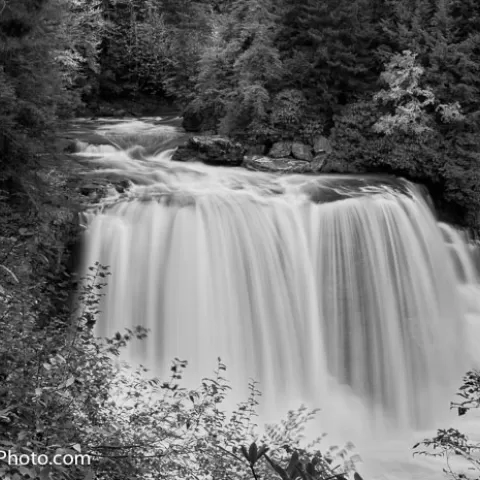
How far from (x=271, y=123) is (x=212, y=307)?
6393mm

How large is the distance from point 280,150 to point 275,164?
2.08ft

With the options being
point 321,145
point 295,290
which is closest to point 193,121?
point 321,145

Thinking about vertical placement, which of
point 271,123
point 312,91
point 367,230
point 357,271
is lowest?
point 357,271

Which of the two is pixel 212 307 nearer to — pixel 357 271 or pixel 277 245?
pixel 277 245

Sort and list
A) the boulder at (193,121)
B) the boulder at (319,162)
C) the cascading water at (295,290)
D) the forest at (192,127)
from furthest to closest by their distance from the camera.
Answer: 1. the boulder at (193,121)
2. the boulder at (319,162)
3. the cascading water at (295,290)
4. the forest at (192,127)

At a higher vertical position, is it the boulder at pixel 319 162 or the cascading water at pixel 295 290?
the boulder at pixel 319 162

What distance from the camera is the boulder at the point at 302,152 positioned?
1329 cm

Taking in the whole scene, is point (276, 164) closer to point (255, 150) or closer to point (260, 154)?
point (260, 154)

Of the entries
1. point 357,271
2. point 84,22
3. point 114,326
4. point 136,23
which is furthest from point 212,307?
point 136,23

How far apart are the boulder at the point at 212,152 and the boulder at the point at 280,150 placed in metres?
0.86

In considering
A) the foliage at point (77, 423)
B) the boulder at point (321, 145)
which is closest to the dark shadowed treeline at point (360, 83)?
the boulder at point (321, 145)

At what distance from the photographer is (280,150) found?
1342 cm

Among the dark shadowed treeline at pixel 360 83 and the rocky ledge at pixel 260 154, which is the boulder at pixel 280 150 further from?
the dark shadowed treeline at pixel 360 83

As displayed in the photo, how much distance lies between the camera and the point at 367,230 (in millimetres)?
10508
